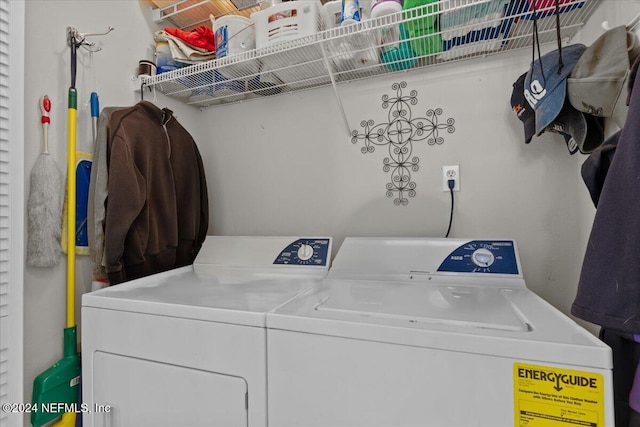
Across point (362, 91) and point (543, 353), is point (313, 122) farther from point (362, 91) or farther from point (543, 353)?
point (543, 353)

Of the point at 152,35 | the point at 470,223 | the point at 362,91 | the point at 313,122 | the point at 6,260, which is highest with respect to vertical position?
the point at 152,35

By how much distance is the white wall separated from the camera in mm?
1293

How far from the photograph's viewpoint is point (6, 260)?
3.62 ft

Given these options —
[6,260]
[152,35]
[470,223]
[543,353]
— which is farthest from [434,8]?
[6,260]

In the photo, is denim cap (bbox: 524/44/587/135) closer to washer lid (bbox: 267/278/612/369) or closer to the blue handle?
washer lid (bbox: 267/278/612/369)

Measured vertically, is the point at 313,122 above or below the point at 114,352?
above

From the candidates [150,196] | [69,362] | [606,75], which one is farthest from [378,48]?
[69,362]

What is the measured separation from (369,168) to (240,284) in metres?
0.88

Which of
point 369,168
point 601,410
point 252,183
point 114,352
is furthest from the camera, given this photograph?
point 252,183

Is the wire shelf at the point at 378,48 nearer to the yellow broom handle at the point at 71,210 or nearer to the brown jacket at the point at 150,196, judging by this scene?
the brown jacket at the point at 150,196

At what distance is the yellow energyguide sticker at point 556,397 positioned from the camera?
585 mm

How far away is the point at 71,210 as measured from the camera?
1308mm

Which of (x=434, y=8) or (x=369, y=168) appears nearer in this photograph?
(x=434, y=8)

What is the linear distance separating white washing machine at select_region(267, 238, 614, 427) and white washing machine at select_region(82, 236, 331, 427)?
0.24 feet
